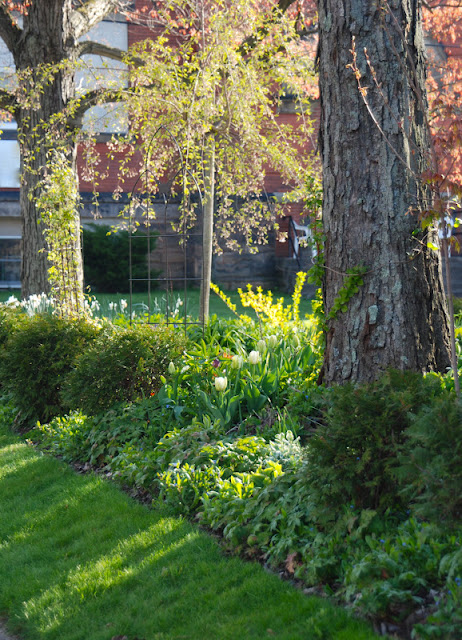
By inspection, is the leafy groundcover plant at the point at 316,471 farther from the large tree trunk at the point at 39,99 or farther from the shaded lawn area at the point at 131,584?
the large tree trunk at the point at 39,99

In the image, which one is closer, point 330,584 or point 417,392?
point 330,584

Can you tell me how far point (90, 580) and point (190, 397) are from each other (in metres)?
2.34

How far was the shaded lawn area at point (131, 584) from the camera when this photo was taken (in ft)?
9.14

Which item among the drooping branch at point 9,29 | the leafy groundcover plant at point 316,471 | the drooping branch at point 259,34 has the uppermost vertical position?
the drooping branch at point 9,29

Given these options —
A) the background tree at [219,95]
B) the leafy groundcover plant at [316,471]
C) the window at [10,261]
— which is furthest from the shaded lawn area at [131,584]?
the window at [10,261]

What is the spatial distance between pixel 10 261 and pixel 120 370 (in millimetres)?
14510

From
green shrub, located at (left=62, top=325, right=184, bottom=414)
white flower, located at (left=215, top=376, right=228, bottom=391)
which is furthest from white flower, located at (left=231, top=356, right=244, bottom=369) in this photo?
green shrub, located at (left=62, top=325, right=184, bottom=414)

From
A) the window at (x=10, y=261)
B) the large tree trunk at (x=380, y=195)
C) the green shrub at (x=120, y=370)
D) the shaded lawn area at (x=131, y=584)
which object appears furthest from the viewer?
the window at (x=10, y=261)

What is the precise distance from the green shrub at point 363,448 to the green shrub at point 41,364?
365 cm

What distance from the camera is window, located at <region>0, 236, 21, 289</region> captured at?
744 inches

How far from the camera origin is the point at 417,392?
343 cm

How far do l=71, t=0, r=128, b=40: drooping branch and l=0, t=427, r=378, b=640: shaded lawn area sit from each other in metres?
9.18

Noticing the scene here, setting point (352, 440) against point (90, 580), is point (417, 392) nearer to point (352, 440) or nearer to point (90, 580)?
point (352, 440)

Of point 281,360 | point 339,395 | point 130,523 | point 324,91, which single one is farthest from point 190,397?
point 324,91
